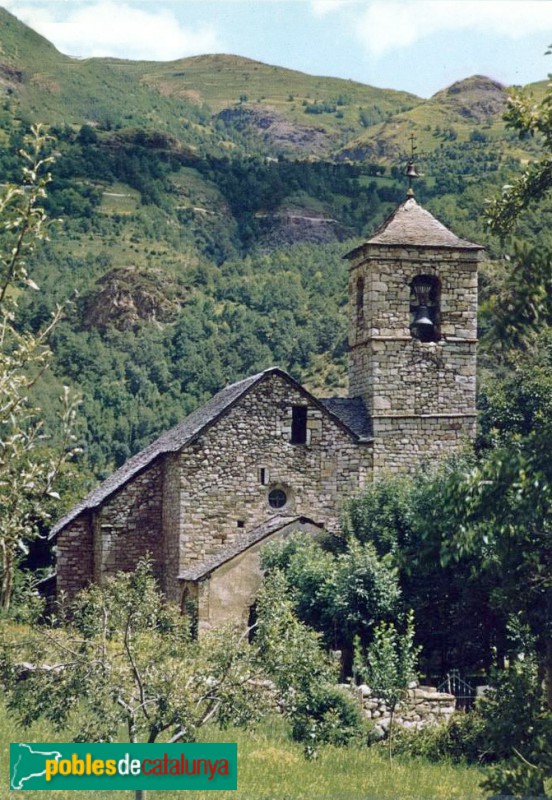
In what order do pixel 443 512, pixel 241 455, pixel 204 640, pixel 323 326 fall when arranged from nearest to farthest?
pixel 443 512 → pixel 204 640 → pixel 241 455 → pixel 323 326

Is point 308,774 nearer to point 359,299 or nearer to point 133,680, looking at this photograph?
point 133,680

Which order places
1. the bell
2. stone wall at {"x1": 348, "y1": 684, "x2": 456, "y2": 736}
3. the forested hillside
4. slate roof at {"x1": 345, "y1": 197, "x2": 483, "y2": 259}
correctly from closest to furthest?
1. stone wall at {"x1": 348, "y1": 684, "x2": 456, "y2": 736}
2. slate roof at {"x1": 345, "y1": 197, "x2": 483, "y2": 259}
3. the bell
4. the forested hillside

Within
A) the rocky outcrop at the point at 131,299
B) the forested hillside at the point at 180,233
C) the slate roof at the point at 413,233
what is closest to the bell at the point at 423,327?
the slate roof at the point at 413,233

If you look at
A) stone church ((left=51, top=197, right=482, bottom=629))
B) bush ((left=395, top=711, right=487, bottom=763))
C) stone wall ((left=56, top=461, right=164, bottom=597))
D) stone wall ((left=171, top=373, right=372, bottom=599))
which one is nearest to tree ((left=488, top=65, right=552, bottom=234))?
bush ((left=395, top=711, right=487, bottom=763))

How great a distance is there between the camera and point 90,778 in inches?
615

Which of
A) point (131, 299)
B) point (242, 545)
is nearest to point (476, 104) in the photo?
point (131, 299)

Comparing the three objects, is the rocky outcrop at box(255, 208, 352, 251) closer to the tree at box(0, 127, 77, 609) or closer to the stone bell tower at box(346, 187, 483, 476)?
the stone bell tower at box(346, 187, 483, 476)

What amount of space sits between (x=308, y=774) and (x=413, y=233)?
1670cm

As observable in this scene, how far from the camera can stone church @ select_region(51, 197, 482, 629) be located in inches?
1243

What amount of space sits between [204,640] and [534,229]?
184 feet

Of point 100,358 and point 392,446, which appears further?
point 100,358

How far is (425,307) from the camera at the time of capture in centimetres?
3362

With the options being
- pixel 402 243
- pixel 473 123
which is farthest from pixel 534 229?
pixel 473 123

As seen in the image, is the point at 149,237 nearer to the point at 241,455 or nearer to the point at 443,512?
the point at 241,455
